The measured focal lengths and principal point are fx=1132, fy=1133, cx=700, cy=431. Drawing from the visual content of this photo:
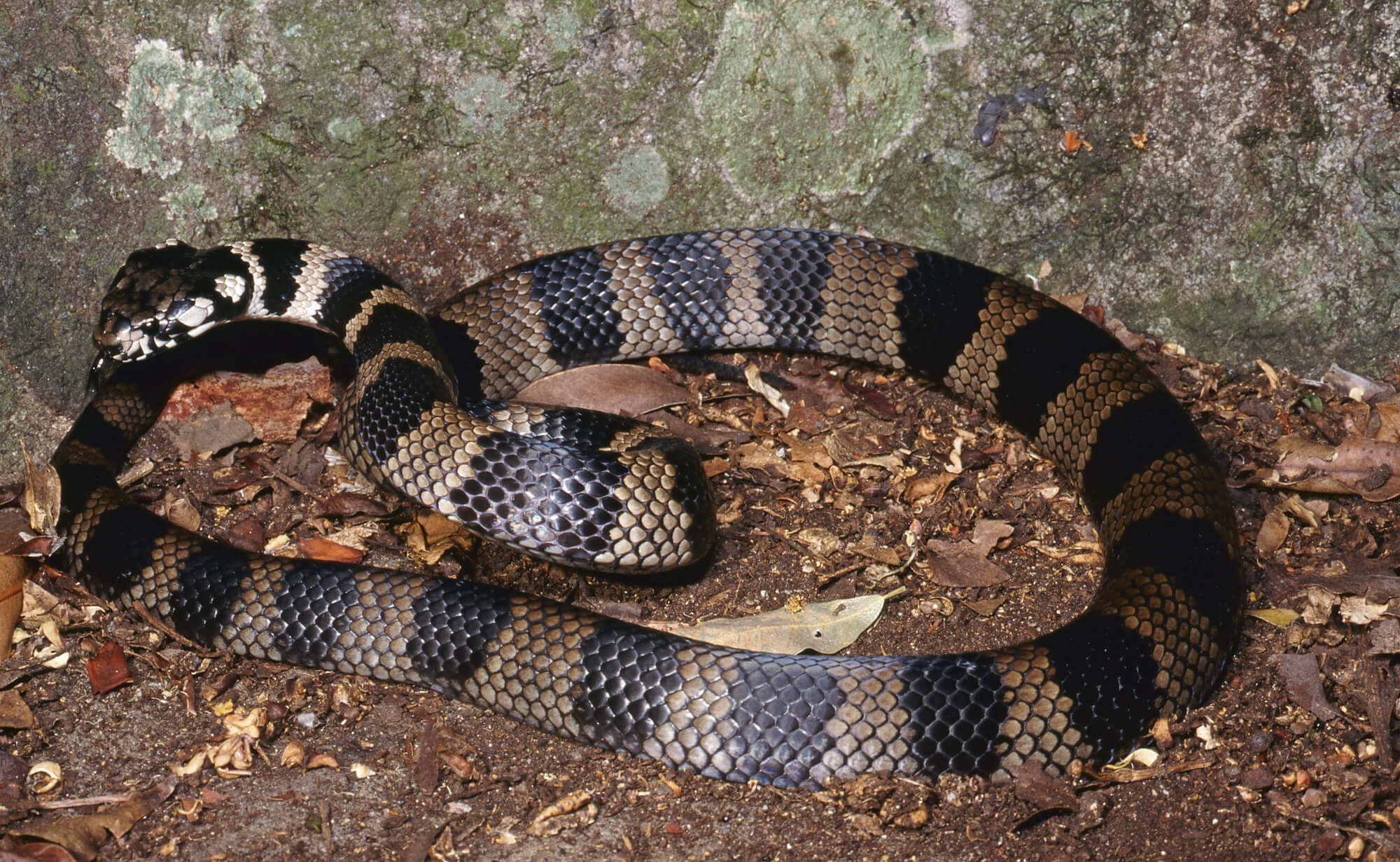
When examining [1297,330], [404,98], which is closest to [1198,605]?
[1297,330]

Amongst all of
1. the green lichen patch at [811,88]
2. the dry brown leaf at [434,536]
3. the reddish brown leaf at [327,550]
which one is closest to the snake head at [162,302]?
the reddish brown leaf at [327,550]

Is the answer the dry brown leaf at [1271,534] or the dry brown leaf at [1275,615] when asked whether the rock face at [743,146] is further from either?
the dry brown leaf at [1275,615]

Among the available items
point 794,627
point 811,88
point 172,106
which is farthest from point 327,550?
point 811,88

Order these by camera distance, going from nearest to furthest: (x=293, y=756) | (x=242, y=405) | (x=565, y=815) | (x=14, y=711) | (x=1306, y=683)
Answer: (x=565, y=815) → (x=293, y=756) → (x=14, y=711) → (x=1306, y=683) → (x=242, y=405)

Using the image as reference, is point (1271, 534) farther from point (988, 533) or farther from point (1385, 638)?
point (988, 533)

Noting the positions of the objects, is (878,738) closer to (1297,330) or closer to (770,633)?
(770,633)
